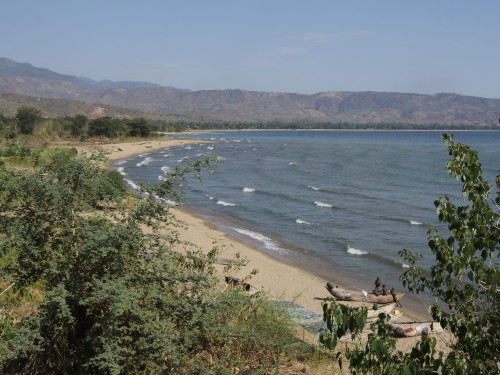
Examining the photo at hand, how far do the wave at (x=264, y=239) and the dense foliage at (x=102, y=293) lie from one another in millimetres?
16785

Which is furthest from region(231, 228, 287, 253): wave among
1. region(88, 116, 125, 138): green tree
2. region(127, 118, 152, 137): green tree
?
region(127, 118, 152, 137): green tree

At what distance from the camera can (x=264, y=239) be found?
25656 mm

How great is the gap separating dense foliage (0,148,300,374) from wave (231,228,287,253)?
661 inches

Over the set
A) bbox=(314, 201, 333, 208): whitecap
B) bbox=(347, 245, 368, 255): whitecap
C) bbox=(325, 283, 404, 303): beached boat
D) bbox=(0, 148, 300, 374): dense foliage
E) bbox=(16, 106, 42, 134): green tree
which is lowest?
bbox=(347, 245, 368, 255): whitecap

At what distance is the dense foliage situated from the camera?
5.57 m

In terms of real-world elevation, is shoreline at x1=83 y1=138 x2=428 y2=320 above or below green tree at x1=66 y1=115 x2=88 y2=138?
below

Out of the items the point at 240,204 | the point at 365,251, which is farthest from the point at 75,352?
the point at 240,204

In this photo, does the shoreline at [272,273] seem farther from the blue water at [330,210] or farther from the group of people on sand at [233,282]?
the group of people on sand at [233,282]

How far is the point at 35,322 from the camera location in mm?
5496

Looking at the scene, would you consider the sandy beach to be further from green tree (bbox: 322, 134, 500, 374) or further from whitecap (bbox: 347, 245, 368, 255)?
green tree (bbox: 322, 134, 500, 374)

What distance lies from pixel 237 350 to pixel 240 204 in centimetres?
2844

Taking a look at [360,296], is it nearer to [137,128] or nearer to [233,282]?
[233,282]

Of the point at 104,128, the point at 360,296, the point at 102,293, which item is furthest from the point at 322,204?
the point at 104,128

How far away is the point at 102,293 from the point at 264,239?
811 inches
